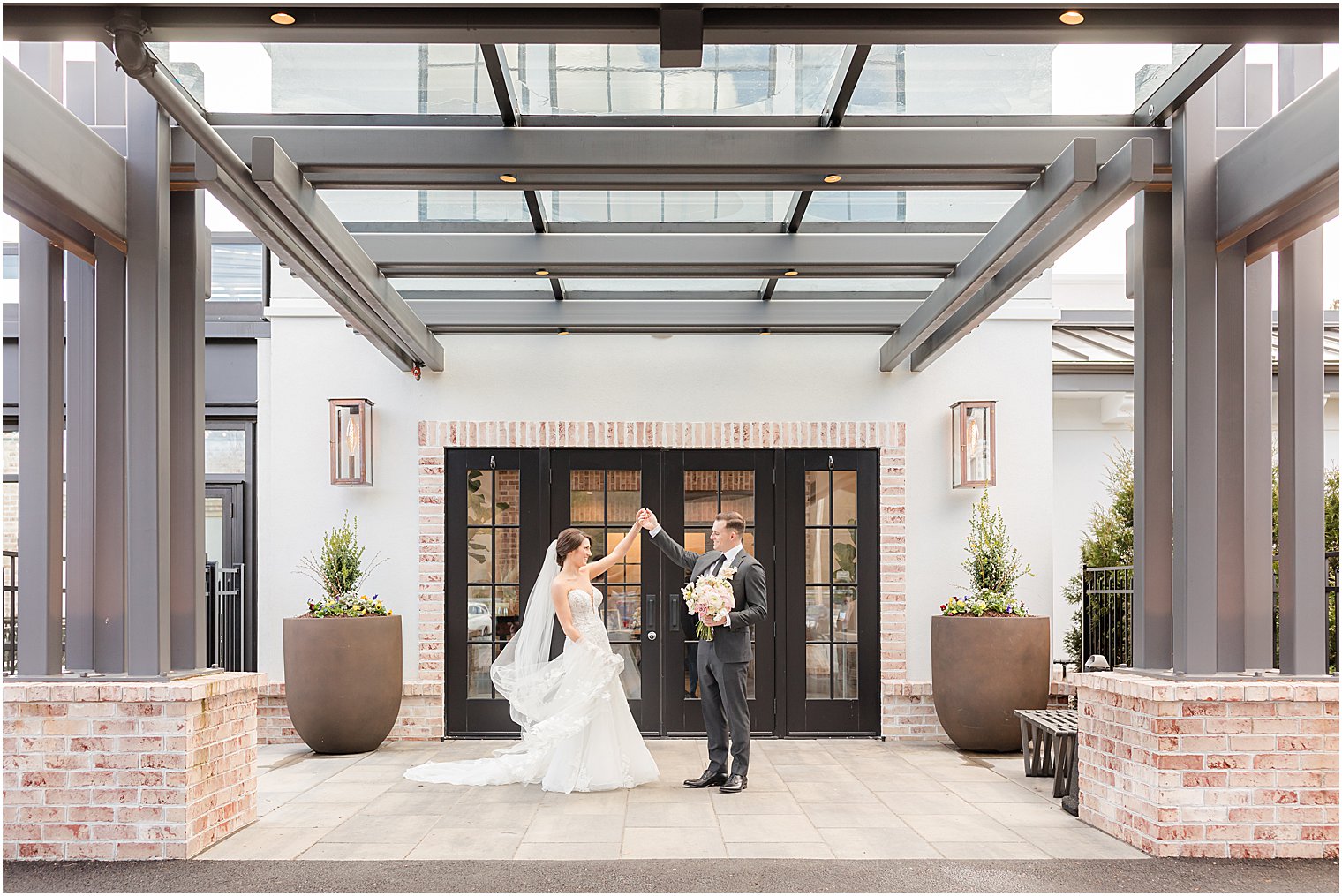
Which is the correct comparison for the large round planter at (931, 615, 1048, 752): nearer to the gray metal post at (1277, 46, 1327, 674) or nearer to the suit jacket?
the suit jacket

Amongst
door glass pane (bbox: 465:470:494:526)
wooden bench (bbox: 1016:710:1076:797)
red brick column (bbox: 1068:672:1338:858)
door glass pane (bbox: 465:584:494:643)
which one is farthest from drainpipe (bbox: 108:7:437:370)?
wooden bench (bbox: 1016:710:1076:797)

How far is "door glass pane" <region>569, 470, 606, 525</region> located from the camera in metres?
9.48

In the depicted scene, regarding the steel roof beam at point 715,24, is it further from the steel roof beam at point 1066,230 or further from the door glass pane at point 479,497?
the door glass pane at point 479,497

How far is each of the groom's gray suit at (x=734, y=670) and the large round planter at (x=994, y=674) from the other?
212cm

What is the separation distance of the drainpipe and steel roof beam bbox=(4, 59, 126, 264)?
0.47 metres

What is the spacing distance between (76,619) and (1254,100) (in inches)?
241

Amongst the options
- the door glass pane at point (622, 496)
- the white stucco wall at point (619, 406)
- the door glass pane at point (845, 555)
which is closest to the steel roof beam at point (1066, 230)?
the white stucco wall at point (619, 406)

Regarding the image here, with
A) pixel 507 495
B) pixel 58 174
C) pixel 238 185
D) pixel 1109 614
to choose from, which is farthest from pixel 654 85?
pixel 1109 614

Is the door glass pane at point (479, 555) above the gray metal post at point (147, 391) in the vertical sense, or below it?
below

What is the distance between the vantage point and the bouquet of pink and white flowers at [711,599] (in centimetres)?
709

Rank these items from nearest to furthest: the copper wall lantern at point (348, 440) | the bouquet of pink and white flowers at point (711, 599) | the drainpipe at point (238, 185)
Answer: the drainpipe at point (238, 185) → the bouquet of pink and white flowers at point (711, 599) → the copper wall lantern at point (348, 440)

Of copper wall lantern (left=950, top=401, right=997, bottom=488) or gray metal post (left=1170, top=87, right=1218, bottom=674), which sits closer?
gray metal post (left=1170, top=87, right=1218, bottom=674)

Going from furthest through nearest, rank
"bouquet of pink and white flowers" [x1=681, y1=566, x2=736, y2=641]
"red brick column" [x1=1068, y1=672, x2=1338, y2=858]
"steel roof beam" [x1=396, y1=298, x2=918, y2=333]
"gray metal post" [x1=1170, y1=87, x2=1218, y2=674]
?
"steel roof beam" [x1=396, y1=298, x2=918, y2=333] → "bouquet of pink and white flowers" [x1=681, y1=566, x2=736, y2=641] → "gray metal post" [x1=1170, y1=87, x2=1218, y2=674] → "red brick column" [x1=1068, y1=672, x2=1338, y2=858]

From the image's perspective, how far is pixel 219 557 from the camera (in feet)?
32.1
